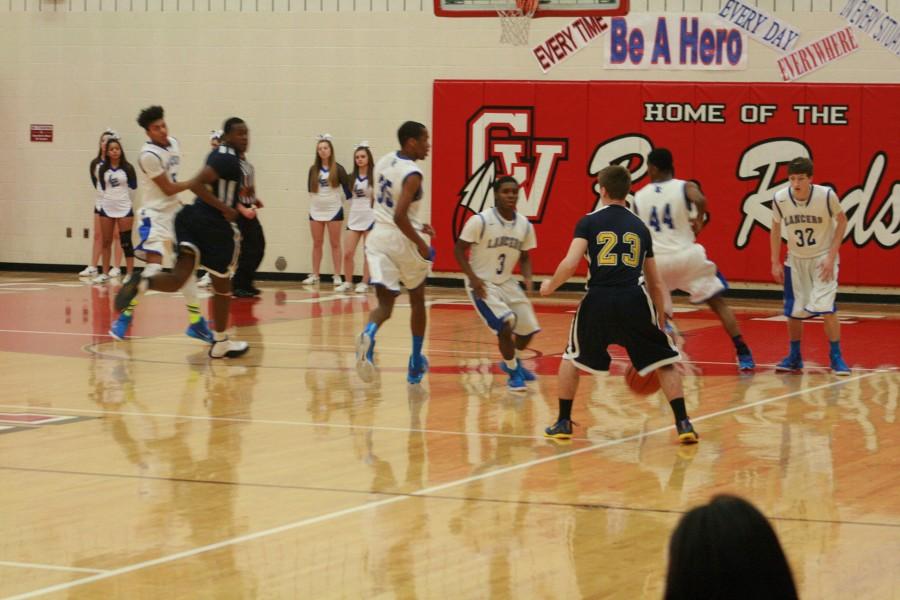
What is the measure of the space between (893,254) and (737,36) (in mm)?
3849

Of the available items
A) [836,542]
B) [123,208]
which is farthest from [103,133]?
[836,542]

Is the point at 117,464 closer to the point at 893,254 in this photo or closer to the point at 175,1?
the point at 893,254

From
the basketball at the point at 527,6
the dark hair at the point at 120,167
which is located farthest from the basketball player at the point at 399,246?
the dark hair at the point at 120,167

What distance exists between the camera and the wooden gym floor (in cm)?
589

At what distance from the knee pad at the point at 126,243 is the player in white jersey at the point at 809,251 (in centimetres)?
1241

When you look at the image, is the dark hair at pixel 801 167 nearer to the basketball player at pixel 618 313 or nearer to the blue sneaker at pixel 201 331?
the basketball player at pixel 618 313

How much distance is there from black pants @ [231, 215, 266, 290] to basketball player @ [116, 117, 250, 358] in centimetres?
662

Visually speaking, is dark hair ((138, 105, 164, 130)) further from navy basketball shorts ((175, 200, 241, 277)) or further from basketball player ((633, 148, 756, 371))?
basketball player ((633, 148, 756, 371))

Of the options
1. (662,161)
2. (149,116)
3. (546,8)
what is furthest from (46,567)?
(546,8)

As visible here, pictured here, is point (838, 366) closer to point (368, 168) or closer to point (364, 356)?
point (364, 356)

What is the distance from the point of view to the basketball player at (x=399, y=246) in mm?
11094

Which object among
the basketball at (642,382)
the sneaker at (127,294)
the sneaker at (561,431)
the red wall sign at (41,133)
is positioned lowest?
the sneaker at (561,431)

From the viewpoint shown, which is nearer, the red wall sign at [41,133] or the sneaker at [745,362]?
the sneaker at [745,362]

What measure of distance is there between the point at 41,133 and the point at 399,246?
14.2m
